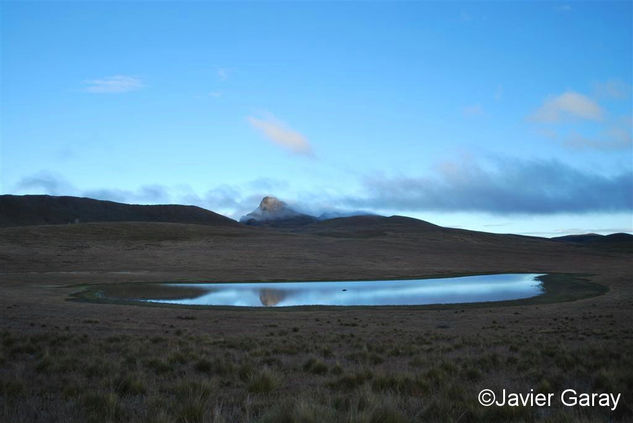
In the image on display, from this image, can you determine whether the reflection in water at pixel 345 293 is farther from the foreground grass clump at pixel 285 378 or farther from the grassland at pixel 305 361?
the foreground grass clump at pixel 285 378

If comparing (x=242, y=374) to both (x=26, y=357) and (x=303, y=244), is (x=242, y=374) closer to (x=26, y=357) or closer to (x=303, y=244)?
(x=26, y=357)

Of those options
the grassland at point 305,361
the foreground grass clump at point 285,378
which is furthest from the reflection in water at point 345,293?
the foreground grass clump at point 285,378

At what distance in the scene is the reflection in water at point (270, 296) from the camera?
3834 centimetres

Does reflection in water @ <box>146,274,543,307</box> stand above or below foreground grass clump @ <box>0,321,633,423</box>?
below

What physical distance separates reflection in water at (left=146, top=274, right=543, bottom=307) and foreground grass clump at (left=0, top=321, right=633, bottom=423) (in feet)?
75.9

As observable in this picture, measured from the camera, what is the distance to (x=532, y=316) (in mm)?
26750

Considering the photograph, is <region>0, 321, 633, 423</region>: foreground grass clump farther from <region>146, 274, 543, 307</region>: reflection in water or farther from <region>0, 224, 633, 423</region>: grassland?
<region>146, 274, 543, 307</region>: reflection in water

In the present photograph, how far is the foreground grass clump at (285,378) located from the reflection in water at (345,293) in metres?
23.1

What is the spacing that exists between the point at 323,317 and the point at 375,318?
9.48ft

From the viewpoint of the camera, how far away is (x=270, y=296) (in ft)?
141

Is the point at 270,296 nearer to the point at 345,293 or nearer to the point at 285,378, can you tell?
the point at 345,293

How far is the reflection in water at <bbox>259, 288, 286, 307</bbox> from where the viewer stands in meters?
38.3

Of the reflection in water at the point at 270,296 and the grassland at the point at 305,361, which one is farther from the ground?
the grassland at the point at 305,361

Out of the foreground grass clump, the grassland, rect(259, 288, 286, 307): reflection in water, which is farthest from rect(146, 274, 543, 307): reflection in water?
the foreground grass clump
